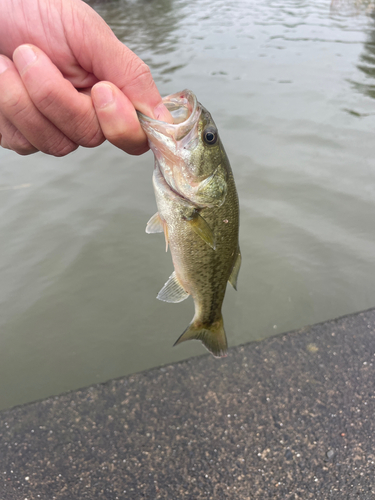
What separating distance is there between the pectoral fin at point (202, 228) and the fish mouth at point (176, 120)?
0.37 m

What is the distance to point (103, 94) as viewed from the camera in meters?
1.62

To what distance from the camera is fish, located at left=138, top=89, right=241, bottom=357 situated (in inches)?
71.2

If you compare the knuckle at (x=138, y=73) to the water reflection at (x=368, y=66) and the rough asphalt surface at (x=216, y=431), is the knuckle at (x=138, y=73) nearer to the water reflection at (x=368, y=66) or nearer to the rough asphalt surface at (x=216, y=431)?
the rough asphalt surface at (x=216, y=431)

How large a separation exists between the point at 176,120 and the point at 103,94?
426 mm

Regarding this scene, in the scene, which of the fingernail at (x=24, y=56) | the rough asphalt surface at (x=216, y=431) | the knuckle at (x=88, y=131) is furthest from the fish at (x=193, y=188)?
the rough asphalt surface at (x=216, y=431)

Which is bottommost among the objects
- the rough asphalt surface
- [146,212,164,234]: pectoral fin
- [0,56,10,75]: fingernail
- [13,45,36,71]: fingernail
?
the rough asphalt surface

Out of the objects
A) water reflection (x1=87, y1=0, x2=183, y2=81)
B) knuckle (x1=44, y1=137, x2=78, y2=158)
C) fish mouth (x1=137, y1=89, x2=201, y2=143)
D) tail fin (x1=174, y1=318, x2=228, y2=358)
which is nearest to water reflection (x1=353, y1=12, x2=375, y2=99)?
water reflection (x1=87, y1=0, x2=183, y2=81)

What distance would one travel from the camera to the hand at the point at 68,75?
1.58 meters

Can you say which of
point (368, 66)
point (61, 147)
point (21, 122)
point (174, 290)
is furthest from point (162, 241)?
point (368, 66)

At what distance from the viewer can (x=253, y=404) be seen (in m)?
2.77

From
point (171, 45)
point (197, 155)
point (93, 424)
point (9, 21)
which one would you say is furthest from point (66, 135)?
point (171, 45)

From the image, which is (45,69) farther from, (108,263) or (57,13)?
(108,263)

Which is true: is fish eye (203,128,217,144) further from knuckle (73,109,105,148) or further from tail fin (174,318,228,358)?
tail fin (174,318,228,358)

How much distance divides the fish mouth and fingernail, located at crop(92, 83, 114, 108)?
6.2 inches
